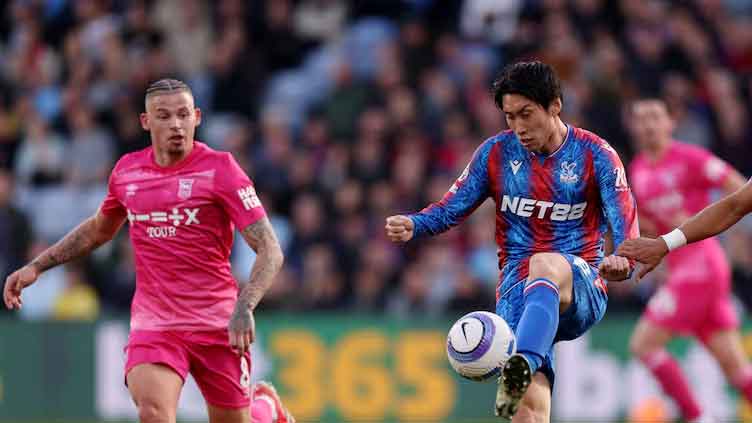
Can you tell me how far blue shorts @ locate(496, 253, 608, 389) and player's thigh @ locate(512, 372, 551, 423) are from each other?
0.10 m

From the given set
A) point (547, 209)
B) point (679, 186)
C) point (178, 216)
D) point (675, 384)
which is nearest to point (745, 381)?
point (675, 384)

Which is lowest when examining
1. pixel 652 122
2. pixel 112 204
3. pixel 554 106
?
pixel 112 204

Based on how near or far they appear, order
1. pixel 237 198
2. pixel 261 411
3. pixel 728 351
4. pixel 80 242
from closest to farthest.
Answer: pixel 237 198
pixel 80 242
pixel 261 411
pixel 728 351

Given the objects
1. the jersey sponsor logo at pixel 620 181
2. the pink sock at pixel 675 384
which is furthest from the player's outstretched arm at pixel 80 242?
the pink sock at pixel 675 384

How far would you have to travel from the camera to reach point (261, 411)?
31.4 ft

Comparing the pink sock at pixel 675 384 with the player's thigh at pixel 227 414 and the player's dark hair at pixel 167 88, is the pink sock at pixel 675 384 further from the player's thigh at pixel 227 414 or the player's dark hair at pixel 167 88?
the player's dark hair at pixel 167 88

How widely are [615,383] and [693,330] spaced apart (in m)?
2.73

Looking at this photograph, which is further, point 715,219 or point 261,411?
point 261,411

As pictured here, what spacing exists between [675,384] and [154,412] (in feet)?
17.3

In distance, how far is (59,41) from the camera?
2027cm

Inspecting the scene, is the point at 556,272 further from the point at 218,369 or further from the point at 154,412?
the point at 154,412

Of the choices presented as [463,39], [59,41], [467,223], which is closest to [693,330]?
[467,223]

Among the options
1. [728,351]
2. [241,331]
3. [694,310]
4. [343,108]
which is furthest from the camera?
[343,108]

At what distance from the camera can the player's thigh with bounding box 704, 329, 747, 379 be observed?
1247 centimetres
